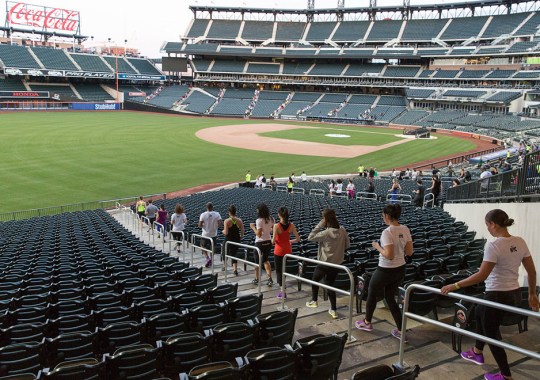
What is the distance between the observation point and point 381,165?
136ft

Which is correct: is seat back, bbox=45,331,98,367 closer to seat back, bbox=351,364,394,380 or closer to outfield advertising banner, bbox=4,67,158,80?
seat back, bbox=351,364,394,380

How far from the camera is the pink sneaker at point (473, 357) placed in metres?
5.25

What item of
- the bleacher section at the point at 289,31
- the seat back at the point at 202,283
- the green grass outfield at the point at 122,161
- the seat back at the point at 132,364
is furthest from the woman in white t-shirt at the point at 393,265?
the bleacher section at the point at 289,31

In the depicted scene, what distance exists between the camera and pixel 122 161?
38750 millimetres

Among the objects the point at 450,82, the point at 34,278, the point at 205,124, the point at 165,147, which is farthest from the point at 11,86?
the point at 34,278

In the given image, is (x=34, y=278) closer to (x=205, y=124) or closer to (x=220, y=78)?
(x=205, y=124)

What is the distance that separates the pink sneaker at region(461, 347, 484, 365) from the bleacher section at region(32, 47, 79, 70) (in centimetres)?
9942

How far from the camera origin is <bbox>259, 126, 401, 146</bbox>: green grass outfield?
56062mm

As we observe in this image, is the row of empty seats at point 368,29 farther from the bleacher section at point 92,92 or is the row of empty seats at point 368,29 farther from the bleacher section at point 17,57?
the bleacher section at point 17,57

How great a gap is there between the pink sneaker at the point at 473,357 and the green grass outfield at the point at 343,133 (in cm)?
4945

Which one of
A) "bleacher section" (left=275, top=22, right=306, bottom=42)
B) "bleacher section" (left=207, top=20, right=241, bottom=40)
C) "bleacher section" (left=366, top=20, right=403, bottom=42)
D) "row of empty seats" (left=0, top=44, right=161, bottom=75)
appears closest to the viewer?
"row of empty seats" (left=0, top=44, right=161, bottom=75)

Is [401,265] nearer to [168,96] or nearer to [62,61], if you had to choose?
[168,96]

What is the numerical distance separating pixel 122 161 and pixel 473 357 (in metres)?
36.9

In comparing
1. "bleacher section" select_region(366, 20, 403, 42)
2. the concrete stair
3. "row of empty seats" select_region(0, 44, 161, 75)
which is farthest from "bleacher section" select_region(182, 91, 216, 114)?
the concrete stair
